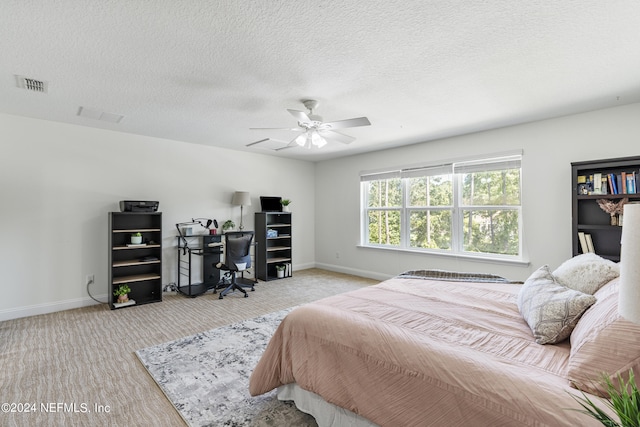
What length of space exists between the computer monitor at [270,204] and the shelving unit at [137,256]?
1.92 m

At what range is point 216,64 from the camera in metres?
2.35

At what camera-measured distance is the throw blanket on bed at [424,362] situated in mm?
1104

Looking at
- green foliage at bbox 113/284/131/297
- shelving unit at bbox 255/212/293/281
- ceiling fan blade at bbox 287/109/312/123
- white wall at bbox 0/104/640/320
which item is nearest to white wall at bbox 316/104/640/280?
white wall at bbox 0/104/640/320

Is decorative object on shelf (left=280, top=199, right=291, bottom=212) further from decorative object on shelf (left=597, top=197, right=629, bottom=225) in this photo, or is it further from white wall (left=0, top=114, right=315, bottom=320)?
decorative object on shelf (left=597, top=197, right=629, bottom=225)

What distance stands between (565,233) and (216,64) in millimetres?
4363

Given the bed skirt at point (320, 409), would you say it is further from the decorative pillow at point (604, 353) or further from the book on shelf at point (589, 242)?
the book on shelf at point (589, 242)

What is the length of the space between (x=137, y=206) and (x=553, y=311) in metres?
4.63

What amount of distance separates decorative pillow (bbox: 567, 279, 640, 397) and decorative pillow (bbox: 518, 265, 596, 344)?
21cm

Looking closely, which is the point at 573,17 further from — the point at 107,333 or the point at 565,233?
the point at 107,333

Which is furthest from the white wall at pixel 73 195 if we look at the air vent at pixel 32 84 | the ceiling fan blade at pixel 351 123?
the ceiling fan blade at pixel 351 123

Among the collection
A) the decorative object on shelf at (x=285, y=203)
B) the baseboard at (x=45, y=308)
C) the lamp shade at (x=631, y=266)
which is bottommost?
the baseboard at (x=45, y=308)

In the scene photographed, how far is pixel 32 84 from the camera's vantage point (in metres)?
2.70

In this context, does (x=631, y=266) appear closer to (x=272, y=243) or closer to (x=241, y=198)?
(x=241, y=198)

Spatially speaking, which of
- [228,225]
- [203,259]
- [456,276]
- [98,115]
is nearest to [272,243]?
[228,225]
